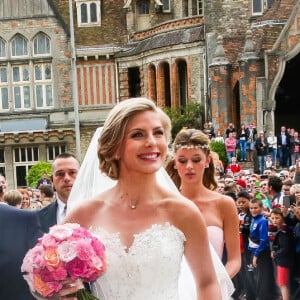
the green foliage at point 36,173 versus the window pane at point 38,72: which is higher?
the window pane at point 38,72

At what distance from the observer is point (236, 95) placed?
103ft

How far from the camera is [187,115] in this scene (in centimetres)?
3384

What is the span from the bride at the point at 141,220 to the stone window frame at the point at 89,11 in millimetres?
37819

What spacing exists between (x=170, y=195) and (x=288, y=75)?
96.9 feet

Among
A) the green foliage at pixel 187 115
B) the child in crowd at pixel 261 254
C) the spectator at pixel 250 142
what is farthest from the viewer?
the green foliage at pixel 187 115

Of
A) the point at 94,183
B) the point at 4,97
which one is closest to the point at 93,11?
the point at 4,97

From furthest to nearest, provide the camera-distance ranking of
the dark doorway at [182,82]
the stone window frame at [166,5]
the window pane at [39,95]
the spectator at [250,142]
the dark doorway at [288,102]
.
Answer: the window pane at [39,95], the stone window frame at [166,5], the dark doorway at [182,82], the dark doorway at [288,102], the spectator at [250,142]

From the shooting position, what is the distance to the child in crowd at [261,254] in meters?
10.2

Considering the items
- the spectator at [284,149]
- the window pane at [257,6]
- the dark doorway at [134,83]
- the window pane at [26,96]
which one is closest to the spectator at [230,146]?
the spectator at [284,149]

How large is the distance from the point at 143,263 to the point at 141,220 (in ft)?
0.64

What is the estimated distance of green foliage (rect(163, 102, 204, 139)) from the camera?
3325 centimetres

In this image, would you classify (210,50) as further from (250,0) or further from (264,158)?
(264,158)

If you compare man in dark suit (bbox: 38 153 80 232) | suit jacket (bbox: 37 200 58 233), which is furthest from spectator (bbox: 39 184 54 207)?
suit jacket (bbox: 37 200 58 233)

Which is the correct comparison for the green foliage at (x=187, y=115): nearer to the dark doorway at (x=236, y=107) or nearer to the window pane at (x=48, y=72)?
the dark doorway at (x=236, y=107)
